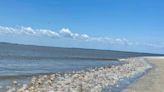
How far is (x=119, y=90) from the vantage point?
73.3 ft

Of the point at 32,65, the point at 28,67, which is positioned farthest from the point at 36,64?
the point at 28,67

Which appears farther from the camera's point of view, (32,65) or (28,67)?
(32,65)

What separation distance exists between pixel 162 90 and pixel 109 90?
11.1 ft

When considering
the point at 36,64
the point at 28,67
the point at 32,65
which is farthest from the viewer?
the point at 36,64

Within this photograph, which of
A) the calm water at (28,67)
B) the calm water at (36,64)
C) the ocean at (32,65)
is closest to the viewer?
the ocean at (32,65)

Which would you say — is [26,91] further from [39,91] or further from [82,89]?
[82,89]

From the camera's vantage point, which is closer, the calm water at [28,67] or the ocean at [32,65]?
the ocean at [32,65]

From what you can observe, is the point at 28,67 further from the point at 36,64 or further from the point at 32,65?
the point at 36,64

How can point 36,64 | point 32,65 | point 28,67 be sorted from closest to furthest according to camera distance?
point 28,67
point 32,65
point 36,64

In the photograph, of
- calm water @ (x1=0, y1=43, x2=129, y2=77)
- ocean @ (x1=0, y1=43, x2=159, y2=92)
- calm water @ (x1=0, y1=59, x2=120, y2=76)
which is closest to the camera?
ocean @ (x1=0, y1=43, x2=159, y2=92)

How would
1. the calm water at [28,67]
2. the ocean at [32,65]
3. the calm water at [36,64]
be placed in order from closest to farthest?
the ocean at [32,65], the calm water at [28,67], the calm water at [36,64]

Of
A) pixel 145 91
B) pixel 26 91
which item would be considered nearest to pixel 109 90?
pixel 145 91

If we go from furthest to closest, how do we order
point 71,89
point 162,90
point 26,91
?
point 162,90 < point 71,89 < point 26,91

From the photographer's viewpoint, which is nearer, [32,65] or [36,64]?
[32,65]
